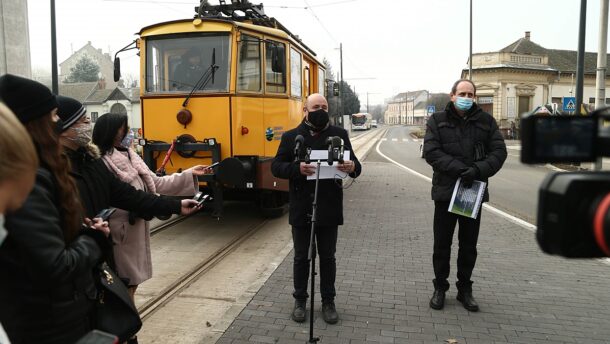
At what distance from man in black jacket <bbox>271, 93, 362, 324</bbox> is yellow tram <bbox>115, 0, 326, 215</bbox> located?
269 centimetres

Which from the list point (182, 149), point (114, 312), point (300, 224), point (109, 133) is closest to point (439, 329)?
point (300, 224)

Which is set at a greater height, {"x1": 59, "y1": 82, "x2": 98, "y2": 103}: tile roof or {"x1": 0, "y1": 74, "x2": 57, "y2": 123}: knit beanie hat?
{"x1": 59, "y1": 82, "x2": 98, "y2": 103}: tile roof

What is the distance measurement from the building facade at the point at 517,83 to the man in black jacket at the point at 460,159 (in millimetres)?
51191

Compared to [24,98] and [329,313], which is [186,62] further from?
[24,98]

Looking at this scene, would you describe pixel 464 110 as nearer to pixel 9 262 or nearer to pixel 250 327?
pixel 250 327

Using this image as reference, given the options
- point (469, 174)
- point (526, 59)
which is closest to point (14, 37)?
point (469, 174)

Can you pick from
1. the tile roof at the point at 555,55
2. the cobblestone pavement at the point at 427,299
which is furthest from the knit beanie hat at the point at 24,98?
the tile roof at the point at 555,55

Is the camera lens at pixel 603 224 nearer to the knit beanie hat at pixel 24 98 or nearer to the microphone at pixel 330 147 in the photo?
the knit beanie hat at pixel 24 98

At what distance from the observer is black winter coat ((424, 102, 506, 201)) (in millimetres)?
4387

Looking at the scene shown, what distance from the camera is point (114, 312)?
2385 mm

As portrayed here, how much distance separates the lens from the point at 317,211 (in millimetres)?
4234

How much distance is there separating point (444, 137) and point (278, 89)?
411cm

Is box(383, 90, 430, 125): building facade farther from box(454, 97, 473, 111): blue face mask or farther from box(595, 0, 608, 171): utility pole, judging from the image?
box(454, 97, 473, 111): blue face mask

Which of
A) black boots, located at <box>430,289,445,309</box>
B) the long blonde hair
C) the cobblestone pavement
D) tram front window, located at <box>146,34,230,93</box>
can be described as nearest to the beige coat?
the cobblestone pavement
